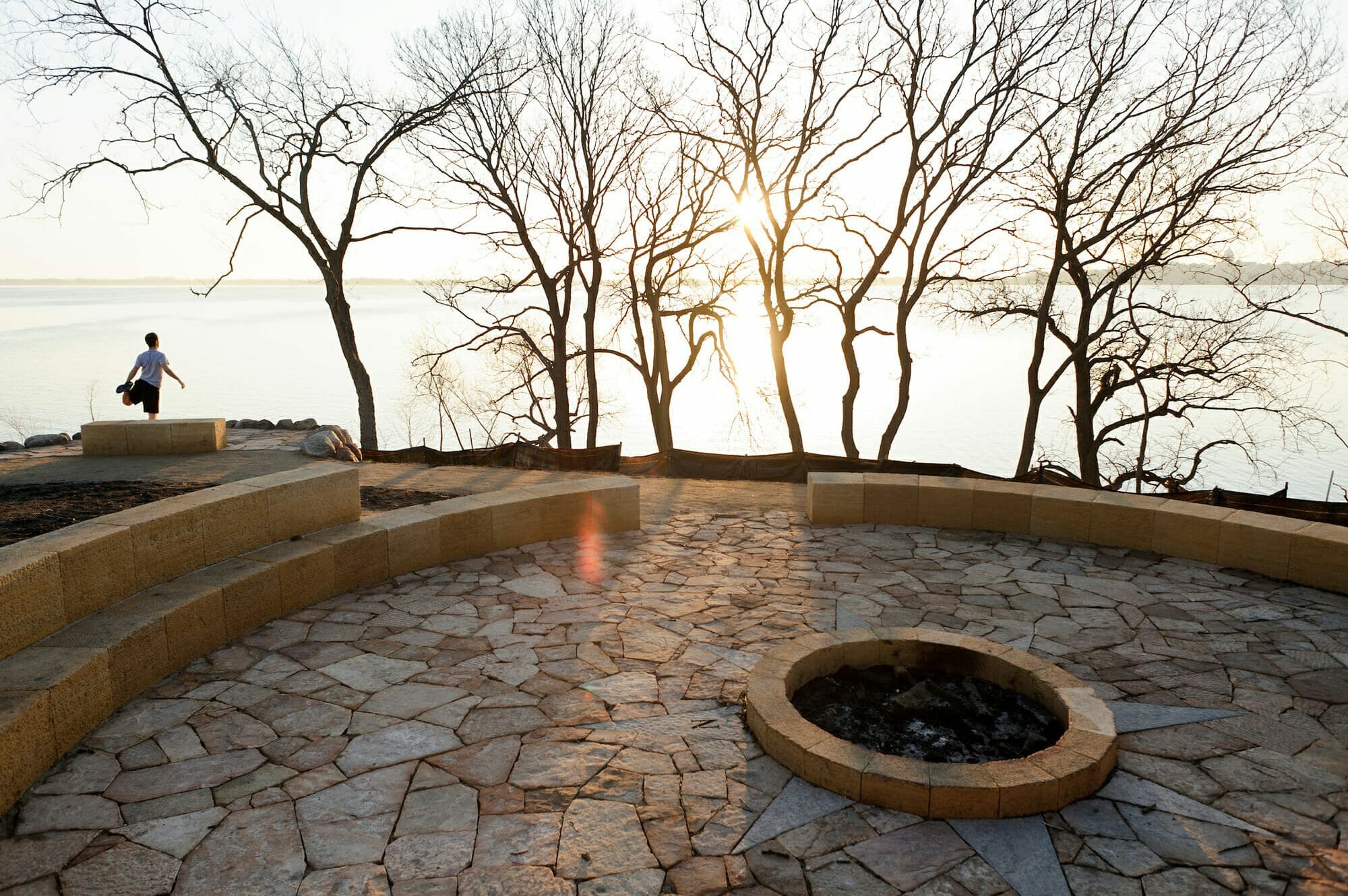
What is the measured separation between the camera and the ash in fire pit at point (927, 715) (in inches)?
159

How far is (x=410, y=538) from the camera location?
672cm

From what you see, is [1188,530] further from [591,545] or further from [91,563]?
[91,563]

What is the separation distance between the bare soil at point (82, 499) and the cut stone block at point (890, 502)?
183 inches

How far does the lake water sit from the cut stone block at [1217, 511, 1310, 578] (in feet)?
53.3

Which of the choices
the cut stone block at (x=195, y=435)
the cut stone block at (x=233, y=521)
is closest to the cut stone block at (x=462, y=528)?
the cut stone block at (x=233, y=521)

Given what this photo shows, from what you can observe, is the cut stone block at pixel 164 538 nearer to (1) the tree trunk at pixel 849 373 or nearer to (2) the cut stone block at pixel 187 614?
(2) the cut stone block at pixel 187 614

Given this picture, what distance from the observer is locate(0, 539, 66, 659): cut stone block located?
4.06 meters

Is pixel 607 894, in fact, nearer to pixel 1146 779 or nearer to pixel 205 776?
pixel 205 776

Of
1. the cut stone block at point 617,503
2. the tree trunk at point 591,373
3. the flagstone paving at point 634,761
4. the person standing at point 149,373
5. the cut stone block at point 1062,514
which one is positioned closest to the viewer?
the flagstone paving at point 634,761

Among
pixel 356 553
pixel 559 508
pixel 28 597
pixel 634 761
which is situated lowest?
pixel 634 761

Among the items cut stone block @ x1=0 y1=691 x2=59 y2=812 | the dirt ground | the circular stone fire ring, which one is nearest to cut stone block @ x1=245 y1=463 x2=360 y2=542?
the dirt ground

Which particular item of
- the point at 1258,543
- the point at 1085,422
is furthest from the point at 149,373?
the point at 1085,422

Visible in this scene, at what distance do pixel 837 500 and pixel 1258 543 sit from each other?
3.63 m

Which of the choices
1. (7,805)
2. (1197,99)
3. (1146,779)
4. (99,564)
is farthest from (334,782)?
(1197,99)
